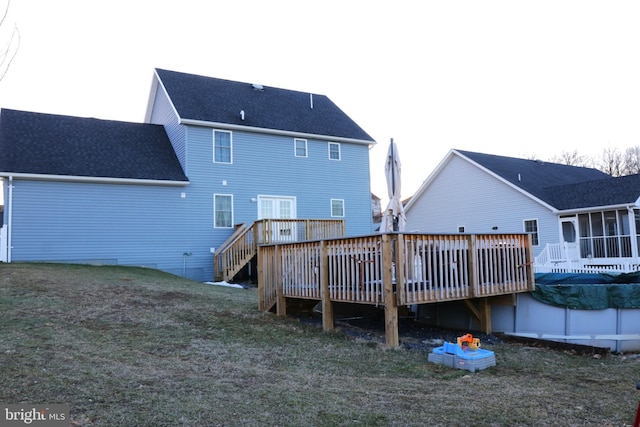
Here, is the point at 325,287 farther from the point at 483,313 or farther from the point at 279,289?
the point at 483,313

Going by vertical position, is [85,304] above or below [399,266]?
below

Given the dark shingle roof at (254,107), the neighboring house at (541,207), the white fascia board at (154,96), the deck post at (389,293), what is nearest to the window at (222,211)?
the dark shingle roof at (254,107)

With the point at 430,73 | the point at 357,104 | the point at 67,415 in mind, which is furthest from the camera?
the point at 357,104

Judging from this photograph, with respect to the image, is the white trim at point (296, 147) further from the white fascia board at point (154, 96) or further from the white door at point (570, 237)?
the white door at point (570, 237)

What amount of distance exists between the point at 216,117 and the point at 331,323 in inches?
477

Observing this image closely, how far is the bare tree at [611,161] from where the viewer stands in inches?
1883

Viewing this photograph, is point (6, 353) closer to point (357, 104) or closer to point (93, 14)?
point (93, 14)

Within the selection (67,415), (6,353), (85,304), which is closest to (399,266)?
(67,415)

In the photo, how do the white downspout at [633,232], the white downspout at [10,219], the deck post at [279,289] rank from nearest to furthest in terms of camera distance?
1. the deck post at [279,289]
2. the white downspout at [10,219]
3. the white downspout at [633,232]

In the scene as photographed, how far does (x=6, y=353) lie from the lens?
17.6 feet

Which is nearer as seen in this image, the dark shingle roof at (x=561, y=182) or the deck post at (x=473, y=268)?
the deck post at (x=473, y=268)

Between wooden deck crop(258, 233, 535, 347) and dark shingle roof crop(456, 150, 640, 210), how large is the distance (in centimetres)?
1283

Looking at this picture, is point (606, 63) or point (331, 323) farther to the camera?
point (606, 63)

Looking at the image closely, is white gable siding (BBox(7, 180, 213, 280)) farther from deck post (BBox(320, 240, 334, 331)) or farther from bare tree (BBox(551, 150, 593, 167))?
bare tree (BBox(551, 150, 593, 167))
